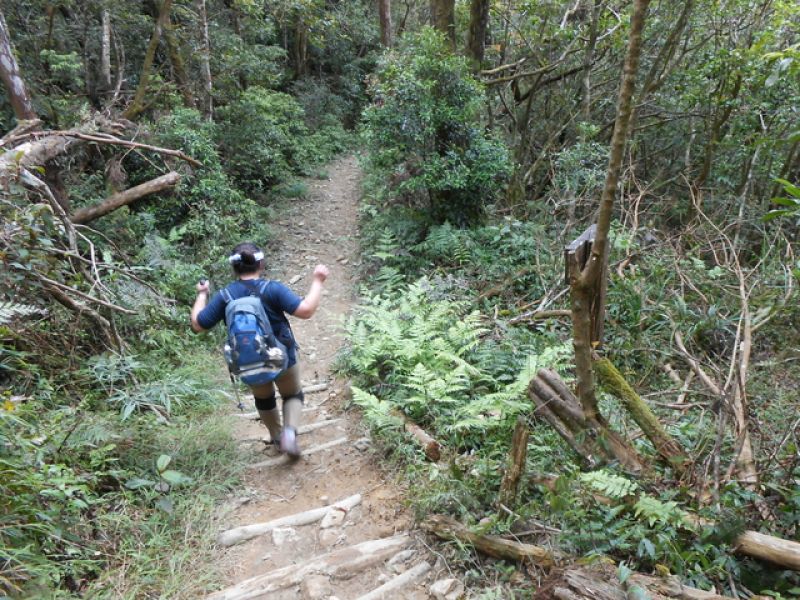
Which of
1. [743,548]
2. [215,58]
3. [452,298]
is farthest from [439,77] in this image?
[743,548]

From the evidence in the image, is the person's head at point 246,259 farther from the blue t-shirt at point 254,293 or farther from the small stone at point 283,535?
the small stone at point 283,535

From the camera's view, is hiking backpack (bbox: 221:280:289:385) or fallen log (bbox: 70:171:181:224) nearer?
hiking backpack (bbox: 221:280:289:385)

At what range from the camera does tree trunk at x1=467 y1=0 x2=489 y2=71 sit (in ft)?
33.1

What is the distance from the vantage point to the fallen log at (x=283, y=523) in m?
3.54

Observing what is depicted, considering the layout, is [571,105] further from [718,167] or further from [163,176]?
[163,176]

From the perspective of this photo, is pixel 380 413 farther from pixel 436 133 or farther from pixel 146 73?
pixel 146 73

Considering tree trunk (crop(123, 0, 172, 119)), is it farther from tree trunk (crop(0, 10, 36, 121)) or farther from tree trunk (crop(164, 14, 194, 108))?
tree trunk (crop(0, 10, 36, 121))

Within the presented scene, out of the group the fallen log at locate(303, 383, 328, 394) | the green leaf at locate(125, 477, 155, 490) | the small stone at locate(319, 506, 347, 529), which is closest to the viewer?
the green leaf at locate(125, 477, 155, 490)

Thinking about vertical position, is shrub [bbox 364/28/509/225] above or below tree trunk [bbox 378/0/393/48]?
below

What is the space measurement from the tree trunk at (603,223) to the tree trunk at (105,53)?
9.97 metres

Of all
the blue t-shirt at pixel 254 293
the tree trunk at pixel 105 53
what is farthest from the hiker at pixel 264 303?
the tree trunk at pixel 105 53

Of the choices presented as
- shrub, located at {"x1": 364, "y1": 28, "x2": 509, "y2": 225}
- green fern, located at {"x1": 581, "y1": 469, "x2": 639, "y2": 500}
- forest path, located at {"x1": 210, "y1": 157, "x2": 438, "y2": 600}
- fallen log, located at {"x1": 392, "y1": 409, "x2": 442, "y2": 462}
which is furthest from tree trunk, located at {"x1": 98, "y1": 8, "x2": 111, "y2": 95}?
green fern, located at {"x1": 581, "y1": 469, "x2": 639, "y2": 500}

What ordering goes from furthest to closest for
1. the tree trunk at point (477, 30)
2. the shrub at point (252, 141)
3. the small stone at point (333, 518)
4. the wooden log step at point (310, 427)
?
the shrub at point (252, 141) → the tree trunk at point (477, 30) → the wooden log step at point (310, 427) → the small stone at point (333, 518)

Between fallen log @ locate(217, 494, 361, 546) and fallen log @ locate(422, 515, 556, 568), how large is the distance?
33.9 inches
